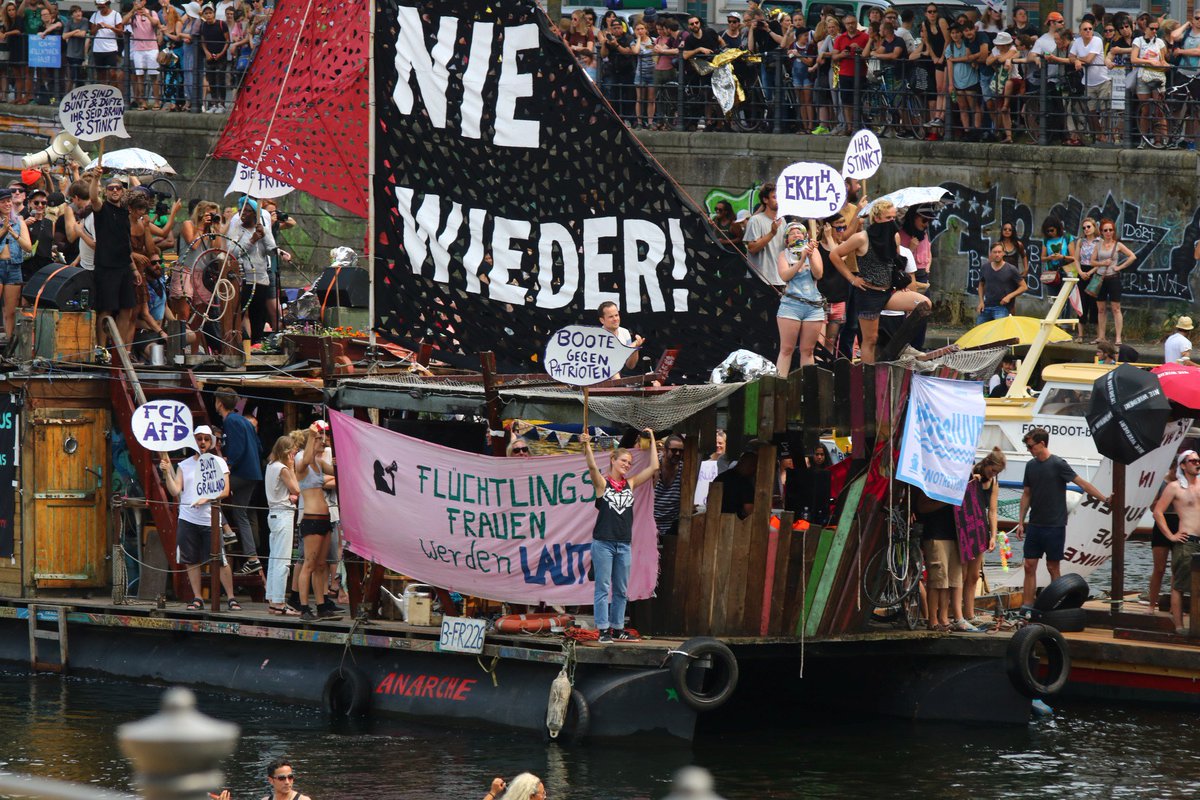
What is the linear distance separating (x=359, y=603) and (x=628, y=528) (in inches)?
120

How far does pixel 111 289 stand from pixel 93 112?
2519mm

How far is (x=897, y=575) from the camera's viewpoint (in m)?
16.5

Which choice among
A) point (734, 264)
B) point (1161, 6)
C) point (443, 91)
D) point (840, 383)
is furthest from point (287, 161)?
point (1161, 6)

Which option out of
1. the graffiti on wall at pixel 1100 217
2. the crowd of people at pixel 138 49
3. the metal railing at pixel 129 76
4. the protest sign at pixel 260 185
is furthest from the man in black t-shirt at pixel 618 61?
the protest sign at pixel 260 185

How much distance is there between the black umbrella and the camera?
17438mm

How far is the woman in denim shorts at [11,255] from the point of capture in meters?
18.7

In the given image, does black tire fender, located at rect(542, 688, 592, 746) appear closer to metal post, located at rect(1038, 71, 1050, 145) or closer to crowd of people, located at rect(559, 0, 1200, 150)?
crowd of people, located at rect(559, 0, 1200, 150)

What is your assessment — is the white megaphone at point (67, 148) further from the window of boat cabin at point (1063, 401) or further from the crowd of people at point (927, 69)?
the crowd of people at point (927, 69)

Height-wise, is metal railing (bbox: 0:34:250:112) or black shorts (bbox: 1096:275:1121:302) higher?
metal railing (bbox: 0:34:250:112)

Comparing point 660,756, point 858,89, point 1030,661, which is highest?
point 858,89

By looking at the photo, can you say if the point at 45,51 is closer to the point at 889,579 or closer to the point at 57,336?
the point at 57,336

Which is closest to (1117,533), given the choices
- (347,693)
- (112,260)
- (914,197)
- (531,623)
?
(914,197)

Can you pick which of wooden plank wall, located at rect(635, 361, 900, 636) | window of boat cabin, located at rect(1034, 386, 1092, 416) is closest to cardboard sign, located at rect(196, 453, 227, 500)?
wooden plank wall, located at rect(635, 361, 900, 636)

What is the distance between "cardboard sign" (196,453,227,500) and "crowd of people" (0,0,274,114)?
1764 centimetres
